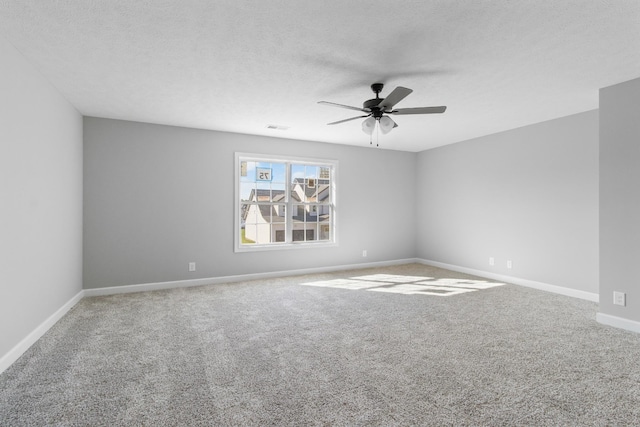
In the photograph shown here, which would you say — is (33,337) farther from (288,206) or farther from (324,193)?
(324,193)

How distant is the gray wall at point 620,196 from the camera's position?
122 inches

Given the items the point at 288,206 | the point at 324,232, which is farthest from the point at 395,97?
the point at 324,232

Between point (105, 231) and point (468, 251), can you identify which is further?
point (468, 251)

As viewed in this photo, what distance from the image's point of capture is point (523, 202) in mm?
4910

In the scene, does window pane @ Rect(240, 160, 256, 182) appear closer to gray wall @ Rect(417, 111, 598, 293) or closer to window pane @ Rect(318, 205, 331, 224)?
window pane @ Rect(318, 205, 331, 224)

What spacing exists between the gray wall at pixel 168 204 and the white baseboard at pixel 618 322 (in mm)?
3784

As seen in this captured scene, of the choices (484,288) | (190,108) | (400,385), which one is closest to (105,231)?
→ (190,108)

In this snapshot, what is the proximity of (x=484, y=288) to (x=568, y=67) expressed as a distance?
303cm

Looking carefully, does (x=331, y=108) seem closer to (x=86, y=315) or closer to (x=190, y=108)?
(x=190, y=108)

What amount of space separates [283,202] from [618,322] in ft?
15.1

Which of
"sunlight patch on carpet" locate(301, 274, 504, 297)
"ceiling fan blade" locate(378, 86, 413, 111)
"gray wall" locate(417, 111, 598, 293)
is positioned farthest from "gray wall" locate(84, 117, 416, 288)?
"ceiling fan blade" locate(378, 86, 413, 111)

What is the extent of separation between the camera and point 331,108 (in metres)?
3.97

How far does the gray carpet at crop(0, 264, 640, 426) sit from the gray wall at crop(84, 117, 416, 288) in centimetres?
81

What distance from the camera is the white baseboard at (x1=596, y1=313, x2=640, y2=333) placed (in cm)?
307
